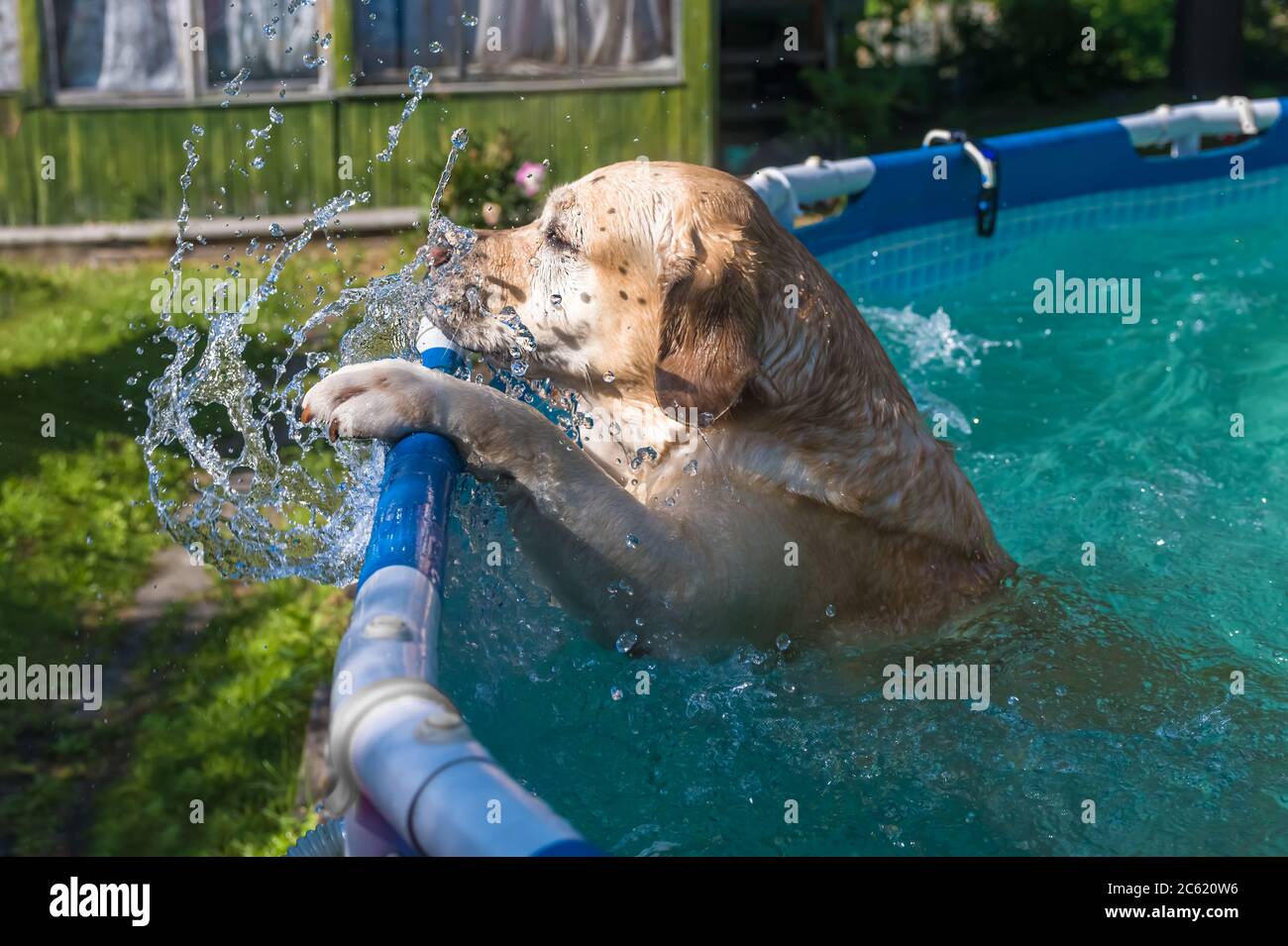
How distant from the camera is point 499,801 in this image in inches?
66.6

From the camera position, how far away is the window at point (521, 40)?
10656 millimetres

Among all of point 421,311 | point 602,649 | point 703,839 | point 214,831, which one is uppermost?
point 421,311

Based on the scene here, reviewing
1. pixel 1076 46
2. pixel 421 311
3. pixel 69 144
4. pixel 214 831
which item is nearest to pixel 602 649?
pixel 421 311

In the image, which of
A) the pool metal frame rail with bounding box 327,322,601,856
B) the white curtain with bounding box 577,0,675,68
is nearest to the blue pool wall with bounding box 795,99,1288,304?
the white curtain with bounding box 577,0,675,68

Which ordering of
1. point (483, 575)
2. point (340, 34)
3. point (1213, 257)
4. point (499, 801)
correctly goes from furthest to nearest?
point (340, 34) → point (1213, 257) → point (483, 575) → point (499, 801)

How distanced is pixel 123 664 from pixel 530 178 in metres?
5.04

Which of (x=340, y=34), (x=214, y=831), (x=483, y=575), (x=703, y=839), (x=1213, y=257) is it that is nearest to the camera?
(x=703, y=839)

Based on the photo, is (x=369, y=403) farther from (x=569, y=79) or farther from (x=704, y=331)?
(x=569, y=79)

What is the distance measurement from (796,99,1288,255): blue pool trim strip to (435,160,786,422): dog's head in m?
3.19

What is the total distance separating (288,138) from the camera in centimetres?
1052

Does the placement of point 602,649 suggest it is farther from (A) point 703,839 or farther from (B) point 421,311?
(B) point 421,311

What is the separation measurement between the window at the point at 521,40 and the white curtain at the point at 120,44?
4.87 feet

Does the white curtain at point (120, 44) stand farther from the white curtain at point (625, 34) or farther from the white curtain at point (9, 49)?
the white curtain at point (625, 34)

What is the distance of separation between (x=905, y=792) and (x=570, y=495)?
107cm
